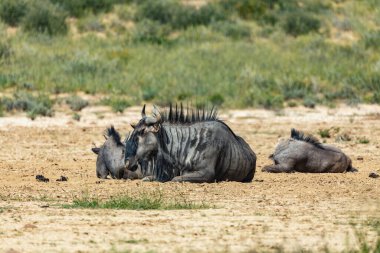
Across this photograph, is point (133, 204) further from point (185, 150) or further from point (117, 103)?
point (117, 103)

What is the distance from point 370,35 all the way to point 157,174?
20.8m

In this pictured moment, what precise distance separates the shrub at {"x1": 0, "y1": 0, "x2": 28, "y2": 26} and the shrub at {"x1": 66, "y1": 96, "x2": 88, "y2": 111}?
35.3 ft

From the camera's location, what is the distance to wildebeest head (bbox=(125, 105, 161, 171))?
14094 mm

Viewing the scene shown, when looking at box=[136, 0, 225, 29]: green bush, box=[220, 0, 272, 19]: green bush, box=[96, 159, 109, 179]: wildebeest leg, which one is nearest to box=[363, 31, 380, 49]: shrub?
box=[136, 0, 225, 29]: green bush

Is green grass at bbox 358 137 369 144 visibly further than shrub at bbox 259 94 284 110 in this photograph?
No

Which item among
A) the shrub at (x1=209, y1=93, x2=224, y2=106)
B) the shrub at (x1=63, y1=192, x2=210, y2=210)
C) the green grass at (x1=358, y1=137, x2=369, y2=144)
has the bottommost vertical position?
the shrub at (x1=209, y1=93, x2=224, y2=106)

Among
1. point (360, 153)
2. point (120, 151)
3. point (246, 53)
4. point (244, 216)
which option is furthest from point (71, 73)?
point (244, 216)

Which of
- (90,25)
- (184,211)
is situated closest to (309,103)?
(90,25)

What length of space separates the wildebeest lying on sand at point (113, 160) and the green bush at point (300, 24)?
23.1 m

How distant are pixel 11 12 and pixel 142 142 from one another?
21234 millimetres

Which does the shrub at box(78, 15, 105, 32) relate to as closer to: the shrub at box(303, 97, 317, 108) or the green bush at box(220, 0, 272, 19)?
the green bush at box(220, 0, 272, 19)

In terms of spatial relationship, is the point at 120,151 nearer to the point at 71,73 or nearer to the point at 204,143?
the point at 204,143

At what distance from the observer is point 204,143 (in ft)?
47.1

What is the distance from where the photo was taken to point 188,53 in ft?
99.6
